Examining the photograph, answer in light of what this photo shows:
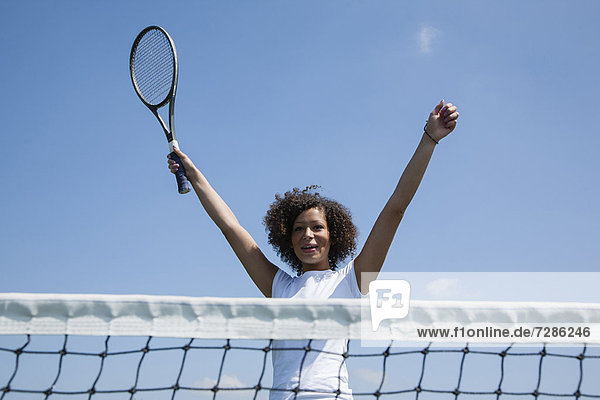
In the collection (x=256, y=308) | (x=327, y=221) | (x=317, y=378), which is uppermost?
(x=327, y=221)

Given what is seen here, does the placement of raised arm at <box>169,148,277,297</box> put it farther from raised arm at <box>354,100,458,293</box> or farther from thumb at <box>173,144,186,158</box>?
raised arm at <box>354,100,458,293</box>

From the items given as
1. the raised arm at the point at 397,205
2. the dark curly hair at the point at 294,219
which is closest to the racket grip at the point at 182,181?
the dark curly hair at the point at 294,219

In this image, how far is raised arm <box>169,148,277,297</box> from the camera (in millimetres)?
3641

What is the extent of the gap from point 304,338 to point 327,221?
1581 millimetres

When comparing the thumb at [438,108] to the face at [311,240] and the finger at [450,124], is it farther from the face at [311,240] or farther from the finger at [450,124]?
the face at [311,240]

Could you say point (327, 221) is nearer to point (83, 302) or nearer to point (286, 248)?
point (286, 248)

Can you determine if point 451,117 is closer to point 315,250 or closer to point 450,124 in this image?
point 450,124

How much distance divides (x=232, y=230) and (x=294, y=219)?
522 millimetres

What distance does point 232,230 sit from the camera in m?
3.81

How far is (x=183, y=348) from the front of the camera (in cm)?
286

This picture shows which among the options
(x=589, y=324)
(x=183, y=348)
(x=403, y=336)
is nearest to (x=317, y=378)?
(x=403, y=336)

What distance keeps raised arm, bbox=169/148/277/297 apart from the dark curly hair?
46cm

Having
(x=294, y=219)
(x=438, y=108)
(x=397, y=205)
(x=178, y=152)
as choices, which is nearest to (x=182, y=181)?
(x=178, y=152)

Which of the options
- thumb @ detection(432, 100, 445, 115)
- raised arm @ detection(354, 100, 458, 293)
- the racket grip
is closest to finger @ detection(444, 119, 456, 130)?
raised arm @ detection(354, 100, 458, 293)
